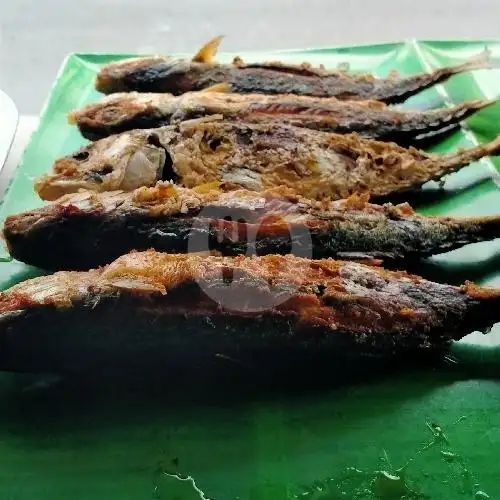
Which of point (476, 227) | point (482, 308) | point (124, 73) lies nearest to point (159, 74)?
point (124, 73)

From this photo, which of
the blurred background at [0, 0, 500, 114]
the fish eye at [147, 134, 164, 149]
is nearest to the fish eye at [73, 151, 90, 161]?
the fish eye at [147, 134, 164, 149]

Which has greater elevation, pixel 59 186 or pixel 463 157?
pixel 463 157

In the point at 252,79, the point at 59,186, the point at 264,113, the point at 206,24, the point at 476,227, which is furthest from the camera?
the point at 206,24

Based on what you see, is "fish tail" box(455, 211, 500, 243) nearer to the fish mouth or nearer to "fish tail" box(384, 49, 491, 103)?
"fish tail" box(384, 49, 491, 103)

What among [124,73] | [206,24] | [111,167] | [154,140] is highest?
[206,24]

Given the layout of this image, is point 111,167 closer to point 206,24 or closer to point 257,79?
point 257,79

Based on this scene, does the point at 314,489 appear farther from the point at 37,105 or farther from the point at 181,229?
the point at 37,105

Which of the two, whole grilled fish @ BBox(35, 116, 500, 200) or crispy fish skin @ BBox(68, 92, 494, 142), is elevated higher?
crispy fish skin @ BBox(68, 92, 494, 142)

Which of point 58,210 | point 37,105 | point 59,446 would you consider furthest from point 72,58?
point 59,446
